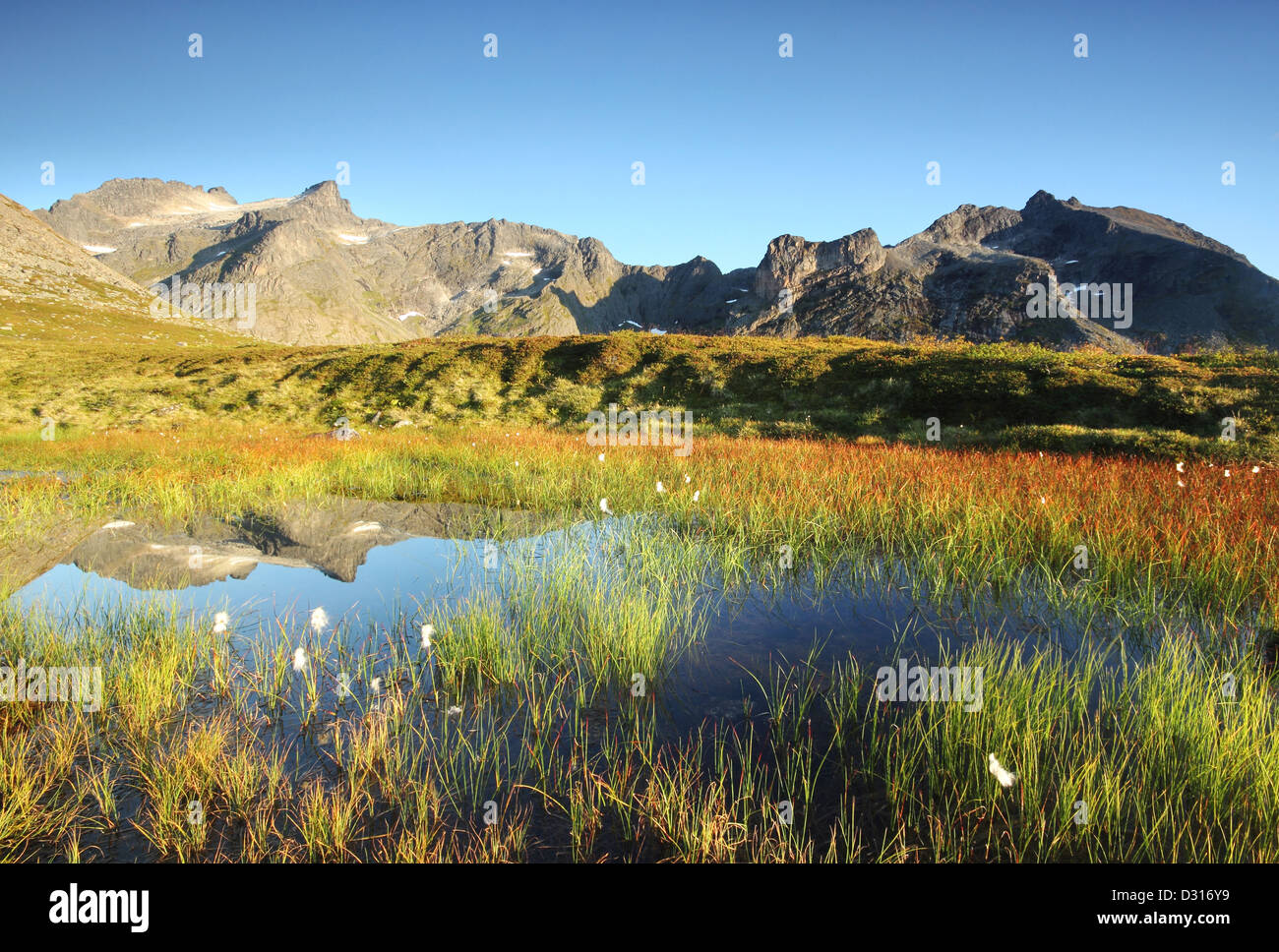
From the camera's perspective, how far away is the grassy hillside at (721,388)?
51.2 feet

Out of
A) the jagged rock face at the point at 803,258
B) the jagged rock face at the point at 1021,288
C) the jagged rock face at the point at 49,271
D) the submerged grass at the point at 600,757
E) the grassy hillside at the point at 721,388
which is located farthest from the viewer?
the jagged rock face at the point at 803,258

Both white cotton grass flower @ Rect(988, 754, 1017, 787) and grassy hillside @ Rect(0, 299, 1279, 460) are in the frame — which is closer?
white cotton grass flower @ Rect(988, 754, 1017, 787)

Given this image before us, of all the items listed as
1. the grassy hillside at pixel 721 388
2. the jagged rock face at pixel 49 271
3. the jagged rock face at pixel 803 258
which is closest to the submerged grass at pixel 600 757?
the grassy hillside at pixel 721 388

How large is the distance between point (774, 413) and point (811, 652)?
62.4 feet

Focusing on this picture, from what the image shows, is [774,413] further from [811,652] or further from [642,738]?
[642,738]

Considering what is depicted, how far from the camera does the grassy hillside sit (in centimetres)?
1560

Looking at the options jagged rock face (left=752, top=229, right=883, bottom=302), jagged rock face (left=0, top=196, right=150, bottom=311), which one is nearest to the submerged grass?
jagged rock face (left=0, top=196, right=150, bottom=311)

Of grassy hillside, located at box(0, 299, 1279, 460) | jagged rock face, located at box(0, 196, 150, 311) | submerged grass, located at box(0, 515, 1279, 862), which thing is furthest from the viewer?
jagged rock face, located at box(0, 196, 150, 311)

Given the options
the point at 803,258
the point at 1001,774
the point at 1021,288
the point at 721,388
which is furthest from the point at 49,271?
the point at 1021,288

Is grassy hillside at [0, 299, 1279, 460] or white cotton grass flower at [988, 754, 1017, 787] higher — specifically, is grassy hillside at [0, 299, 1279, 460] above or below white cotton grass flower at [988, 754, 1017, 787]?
above

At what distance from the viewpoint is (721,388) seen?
2569 centimetres

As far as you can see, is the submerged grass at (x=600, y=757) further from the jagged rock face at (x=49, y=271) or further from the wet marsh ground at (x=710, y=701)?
the jagged rock face at (x=49, y=271)

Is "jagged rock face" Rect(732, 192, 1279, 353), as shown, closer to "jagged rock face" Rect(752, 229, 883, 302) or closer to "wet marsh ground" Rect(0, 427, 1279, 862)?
"jagged rock face" Rect(752, 229, 883, 302)
